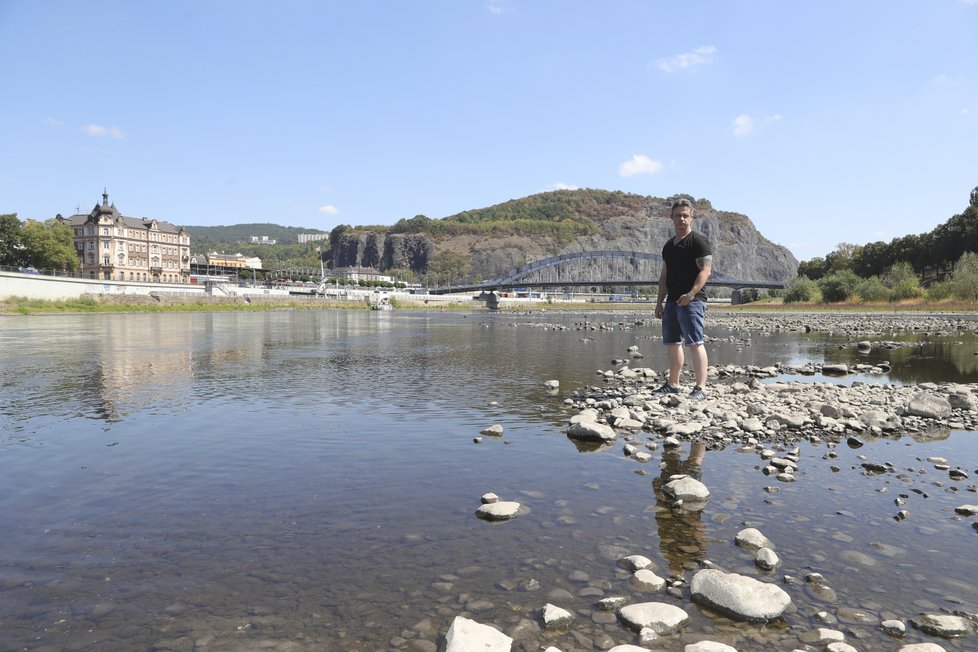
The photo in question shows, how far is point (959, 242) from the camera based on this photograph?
297 ft

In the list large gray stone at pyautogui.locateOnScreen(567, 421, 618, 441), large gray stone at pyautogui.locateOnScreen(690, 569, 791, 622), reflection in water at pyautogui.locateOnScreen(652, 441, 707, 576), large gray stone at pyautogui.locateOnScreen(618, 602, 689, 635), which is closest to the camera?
large gray stone at pyautogui.locateOnScreen(618, 602, 689, 635)

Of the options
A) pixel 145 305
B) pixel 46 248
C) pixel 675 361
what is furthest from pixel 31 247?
pixel 675 361

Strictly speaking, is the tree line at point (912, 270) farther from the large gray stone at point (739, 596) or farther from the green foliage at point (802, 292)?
the large gray stone at point (739, 596)

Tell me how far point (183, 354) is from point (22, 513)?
64.6 ft

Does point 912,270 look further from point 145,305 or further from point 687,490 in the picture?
point 145,305

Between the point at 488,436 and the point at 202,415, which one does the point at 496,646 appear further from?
the point at 202,415

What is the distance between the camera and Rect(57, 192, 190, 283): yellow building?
136m

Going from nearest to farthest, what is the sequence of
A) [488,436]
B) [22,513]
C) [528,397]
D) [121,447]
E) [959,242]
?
1. [22,513]
2. [121,447]
3. [488,436]
4. [528,397]
5. [959,242]

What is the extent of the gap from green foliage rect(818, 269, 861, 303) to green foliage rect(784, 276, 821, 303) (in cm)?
260

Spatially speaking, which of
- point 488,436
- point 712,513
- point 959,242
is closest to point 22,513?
point 488,436

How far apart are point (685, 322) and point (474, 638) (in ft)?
28.0

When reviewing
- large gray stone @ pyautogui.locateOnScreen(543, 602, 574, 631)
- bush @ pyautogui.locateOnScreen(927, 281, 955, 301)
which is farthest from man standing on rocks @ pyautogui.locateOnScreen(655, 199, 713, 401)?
bush @ pyautogui.locateOnScreen(927, 281, 955, 301)

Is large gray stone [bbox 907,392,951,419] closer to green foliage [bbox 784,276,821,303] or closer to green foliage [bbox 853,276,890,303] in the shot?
green foliage [bbox 853,276,890,303]

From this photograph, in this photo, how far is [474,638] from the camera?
3.64 metres
